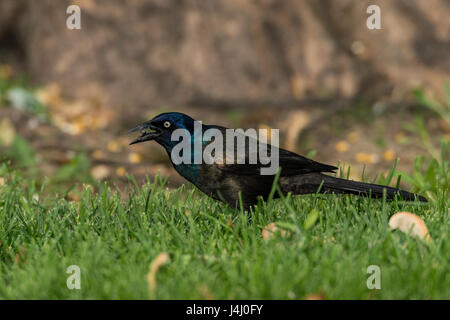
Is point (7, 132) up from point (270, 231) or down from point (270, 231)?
up

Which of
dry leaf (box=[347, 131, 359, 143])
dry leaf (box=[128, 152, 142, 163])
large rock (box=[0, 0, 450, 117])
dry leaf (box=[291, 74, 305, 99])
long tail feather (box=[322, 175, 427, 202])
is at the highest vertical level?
large rock (box=[0, 0, 450, 117])

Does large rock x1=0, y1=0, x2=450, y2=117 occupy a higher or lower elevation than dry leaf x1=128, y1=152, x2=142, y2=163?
higher

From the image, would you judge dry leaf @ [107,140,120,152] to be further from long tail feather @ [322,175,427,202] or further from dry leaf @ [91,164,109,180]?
long tail feather @ [322,175,427,202]

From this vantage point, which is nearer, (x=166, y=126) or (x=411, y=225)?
(x=411, y=225)

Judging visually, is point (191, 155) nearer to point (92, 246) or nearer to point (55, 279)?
point (92, 246)

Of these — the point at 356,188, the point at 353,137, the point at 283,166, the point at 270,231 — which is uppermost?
the point at 353,137

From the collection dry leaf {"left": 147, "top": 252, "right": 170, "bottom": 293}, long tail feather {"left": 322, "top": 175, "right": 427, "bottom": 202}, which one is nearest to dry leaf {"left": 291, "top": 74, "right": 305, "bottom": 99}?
long tail feather {"left": 322, "top": 175, "right": 427, "bottom": 202}

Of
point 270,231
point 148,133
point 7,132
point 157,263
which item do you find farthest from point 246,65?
point 157,263

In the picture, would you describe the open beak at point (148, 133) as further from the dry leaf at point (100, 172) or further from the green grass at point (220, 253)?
the dry leaf at point (100, 172)

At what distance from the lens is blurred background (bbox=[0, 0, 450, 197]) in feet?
23.2

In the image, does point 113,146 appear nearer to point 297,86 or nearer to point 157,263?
point 297,86

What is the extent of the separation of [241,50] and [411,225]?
15.3ft

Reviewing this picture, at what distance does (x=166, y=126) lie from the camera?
11.0 ft

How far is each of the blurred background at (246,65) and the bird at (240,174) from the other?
11.3 ft
